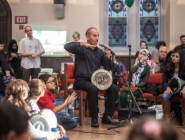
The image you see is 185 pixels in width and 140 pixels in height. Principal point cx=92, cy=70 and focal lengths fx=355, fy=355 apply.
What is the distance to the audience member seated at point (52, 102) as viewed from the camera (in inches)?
123

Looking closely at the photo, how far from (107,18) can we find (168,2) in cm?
136

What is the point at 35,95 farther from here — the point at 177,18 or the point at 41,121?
the point at 177,18

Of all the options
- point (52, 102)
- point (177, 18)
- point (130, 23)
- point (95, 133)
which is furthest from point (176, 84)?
point (130, 23)

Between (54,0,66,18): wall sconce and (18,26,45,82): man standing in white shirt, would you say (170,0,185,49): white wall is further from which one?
(18,26,45,82): man standing in white shirt

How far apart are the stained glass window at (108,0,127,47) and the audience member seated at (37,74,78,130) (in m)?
3.87

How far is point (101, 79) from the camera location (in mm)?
4270

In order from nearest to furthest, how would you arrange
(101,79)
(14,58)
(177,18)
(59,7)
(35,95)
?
(35,95), (101,79), (14,58), (177,18), (59,7)

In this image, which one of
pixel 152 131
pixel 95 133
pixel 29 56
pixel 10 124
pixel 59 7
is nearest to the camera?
pixel 152 131

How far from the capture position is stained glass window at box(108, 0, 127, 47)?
7875 mm

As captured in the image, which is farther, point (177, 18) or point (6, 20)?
point (6, 20)

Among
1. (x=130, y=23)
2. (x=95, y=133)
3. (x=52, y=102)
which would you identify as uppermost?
(x=130, y=23)

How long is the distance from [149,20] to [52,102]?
16.2 feet

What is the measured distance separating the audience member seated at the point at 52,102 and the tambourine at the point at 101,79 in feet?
1.71

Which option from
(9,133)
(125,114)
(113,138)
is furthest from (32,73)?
(9,133)
